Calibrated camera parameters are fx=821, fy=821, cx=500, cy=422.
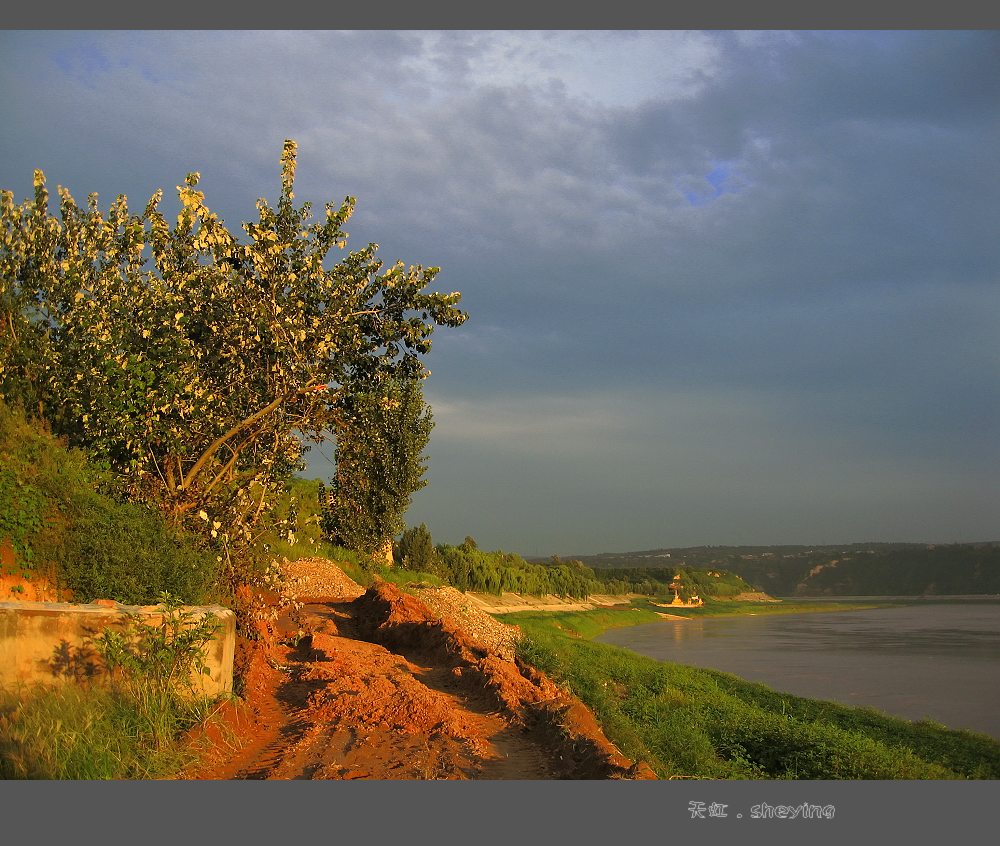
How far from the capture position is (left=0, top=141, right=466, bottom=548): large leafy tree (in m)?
9.85

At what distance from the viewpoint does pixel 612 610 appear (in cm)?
6188

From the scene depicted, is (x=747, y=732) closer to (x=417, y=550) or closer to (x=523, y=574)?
(x=417, y=550)

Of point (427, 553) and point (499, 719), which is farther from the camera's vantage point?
point (427, 553)

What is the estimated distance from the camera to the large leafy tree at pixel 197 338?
388 inches

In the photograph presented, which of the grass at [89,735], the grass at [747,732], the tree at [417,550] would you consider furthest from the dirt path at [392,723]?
the tree at [417,550]

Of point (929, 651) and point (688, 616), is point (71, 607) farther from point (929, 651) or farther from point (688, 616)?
point (688, 616)

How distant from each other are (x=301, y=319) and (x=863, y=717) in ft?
50.4

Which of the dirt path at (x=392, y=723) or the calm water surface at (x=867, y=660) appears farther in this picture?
the calm water surface at (x=867, y=660)

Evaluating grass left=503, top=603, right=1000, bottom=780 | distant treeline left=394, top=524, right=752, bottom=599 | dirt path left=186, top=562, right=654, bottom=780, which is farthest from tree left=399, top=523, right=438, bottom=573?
dirt path left=186, top=562, right=654, bottom=780

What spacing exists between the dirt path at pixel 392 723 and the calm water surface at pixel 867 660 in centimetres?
1470

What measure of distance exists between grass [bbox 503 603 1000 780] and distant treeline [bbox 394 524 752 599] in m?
14.8

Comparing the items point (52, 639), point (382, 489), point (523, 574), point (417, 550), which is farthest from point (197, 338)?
point (523, 574)

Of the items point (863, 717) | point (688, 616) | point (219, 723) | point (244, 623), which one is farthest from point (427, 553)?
point (688, 616)

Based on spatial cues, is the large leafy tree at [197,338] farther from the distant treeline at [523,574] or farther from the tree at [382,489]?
the distant treeline at [523,574]
